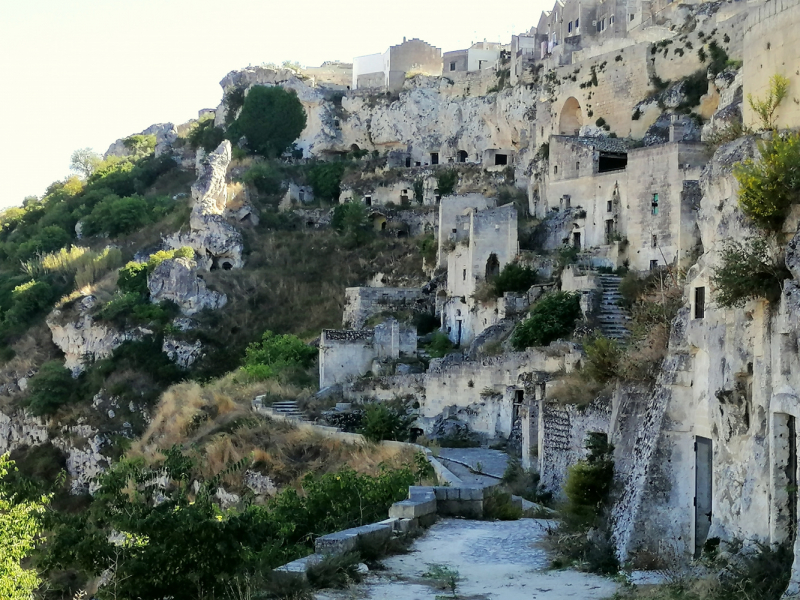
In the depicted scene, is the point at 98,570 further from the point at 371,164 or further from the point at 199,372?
the point at 371,164

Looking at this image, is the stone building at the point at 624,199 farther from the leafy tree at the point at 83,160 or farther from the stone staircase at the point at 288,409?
the leafy tree at the point at 83,160

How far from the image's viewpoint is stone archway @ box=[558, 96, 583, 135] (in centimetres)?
4416

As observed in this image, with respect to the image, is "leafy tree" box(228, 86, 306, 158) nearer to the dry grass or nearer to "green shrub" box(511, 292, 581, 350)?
the dry grass

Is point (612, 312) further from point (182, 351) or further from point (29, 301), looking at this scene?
point (29, 301)

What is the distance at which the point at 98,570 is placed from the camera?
32.7 ft

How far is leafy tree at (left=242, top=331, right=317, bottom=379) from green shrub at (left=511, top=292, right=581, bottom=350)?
10.2 metres

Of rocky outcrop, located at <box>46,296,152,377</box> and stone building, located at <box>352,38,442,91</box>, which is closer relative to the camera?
rocky outcrop, located at <box>46,296,152,377</box>

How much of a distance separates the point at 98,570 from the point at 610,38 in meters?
40.2

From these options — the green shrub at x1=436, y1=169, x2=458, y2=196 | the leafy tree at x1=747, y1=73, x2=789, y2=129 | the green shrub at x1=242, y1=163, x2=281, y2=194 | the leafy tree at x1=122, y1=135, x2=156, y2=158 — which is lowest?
the leafy tree at x1=747, y1=73, x2=789, y2=129

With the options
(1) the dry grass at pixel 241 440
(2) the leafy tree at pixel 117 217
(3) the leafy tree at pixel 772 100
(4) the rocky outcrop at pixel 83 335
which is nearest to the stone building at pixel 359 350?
(1) the dry grass at pixel 241 440

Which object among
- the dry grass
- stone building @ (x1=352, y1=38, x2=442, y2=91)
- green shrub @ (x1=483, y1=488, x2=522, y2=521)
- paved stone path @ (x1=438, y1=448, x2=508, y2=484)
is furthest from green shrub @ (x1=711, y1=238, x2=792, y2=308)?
stone building @ (x1=352, y1=38, x2=442, y2=91)

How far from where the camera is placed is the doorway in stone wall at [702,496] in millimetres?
11047

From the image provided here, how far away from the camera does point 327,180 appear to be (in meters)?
53.9

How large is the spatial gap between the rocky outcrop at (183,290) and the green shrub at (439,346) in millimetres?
13655
